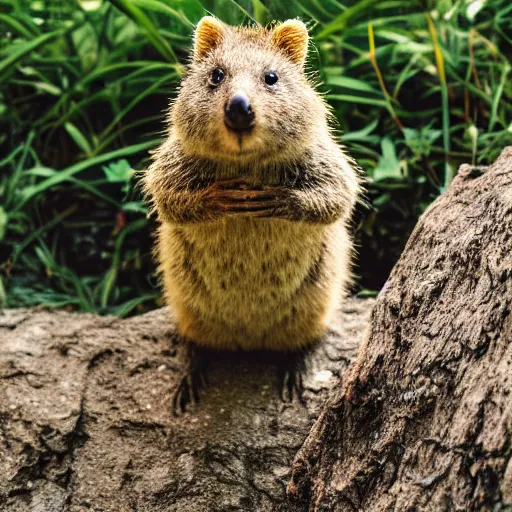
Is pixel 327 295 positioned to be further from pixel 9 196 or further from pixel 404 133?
pixel 9 196

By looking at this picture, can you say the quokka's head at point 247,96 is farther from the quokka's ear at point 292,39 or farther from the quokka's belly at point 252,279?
the quokka's belly at point 252,279

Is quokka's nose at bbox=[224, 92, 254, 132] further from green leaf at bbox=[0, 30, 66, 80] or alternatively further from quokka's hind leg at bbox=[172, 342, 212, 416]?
green leaf at bbox=[0, 30, 66, 80]

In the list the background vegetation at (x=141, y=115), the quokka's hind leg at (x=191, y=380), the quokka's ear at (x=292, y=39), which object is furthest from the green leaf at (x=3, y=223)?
the quokka's ear at (x=292, y=39)

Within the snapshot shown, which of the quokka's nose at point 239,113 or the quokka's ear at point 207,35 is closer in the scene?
the quokka's nose at point 239,113

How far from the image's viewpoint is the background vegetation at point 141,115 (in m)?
4.10

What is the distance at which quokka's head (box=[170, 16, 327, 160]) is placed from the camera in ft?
8.46

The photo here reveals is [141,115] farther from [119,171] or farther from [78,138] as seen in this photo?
[119,171]

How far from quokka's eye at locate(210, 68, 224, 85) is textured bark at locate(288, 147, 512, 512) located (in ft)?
3.38

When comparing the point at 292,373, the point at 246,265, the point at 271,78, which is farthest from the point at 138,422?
the point at 271,78

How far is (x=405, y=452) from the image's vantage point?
210 centimetres

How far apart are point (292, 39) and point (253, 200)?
2.58 ft

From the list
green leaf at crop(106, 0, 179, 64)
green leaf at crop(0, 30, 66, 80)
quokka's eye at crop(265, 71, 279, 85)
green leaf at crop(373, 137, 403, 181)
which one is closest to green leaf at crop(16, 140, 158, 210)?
green leaf at crop(106, 0, 179, 64)

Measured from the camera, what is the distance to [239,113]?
247cm

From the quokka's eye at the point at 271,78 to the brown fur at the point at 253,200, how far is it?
2cm
